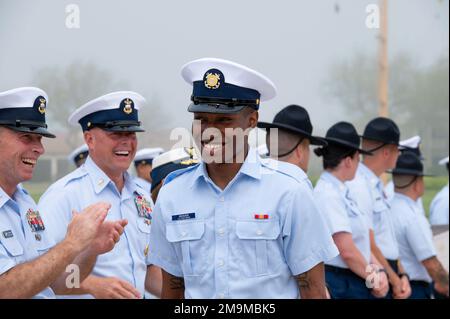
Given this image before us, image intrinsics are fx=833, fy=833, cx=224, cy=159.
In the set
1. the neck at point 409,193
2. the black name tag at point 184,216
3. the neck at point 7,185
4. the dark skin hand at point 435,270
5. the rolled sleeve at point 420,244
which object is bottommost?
the dark skin hand at point 435,270

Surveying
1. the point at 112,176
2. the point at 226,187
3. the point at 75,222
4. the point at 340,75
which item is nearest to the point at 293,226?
the point at 226,187

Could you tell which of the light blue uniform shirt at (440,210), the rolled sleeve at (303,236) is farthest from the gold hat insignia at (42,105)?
the light blue uniform shirt at (440,210)

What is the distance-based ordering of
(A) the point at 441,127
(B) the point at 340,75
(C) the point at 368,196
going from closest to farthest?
(C) the point at 368,196, (B) the point at 340,75, (A) the point at 441,127

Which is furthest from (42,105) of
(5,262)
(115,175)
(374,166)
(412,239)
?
(412,239)

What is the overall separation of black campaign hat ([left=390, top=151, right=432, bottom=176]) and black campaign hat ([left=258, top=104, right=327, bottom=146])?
7.79 feet

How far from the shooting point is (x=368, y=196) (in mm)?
6688

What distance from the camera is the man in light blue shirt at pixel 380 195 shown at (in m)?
6.67

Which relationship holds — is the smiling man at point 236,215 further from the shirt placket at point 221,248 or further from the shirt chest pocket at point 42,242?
the shirt chest pocket at point 42,242

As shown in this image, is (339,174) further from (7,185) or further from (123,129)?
(7,185)

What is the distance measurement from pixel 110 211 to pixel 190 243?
1.41 meters

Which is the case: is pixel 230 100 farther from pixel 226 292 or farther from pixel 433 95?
pixel 433 95

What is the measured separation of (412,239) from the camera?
7.64 meters

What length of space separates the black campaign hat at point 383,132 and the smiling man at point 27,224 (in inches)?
153
